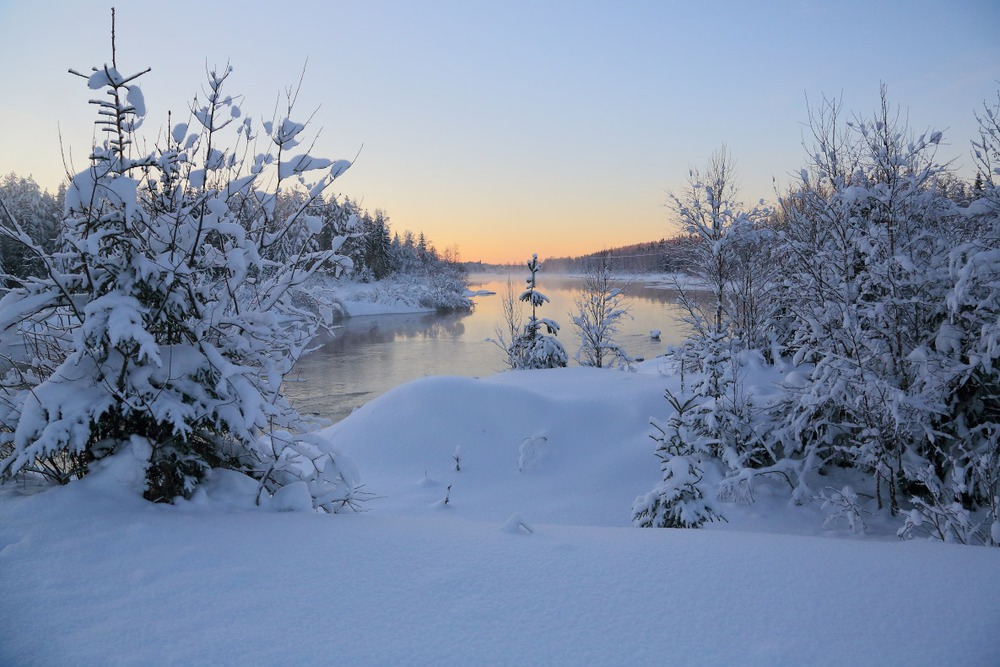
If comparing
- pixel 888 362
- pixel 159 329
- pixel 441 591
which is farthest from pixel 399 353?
pixel 441 591

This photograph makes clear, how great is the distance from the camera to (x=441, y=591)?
6.85 ft

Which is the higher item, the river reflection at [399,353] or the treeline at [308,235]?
the treeline at [308,235]

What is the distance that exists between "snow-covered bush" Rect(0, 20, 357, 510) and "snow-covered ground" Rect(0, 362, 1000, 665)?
28 cm

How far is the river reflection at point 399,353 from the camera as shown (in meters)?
17.0

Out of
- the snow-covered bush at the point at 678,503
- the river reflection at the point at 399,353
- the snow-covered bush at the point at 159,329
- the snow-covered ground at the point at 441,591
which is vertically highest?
the snow-covered bush at the point at 159,329

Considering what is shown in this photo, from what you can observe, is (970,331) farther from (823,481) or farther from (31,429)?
(31,429)

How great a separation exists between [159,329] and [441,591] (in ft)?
8.60

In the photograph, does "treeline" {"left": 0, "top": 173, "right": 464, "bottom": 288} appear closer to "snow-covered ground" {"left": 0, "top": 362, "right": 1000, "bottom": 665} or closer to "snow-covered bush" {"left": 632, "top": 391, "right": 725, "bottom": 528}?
"snow-covered ground" {"left": 0, "top": 362, "right": 1000, "bottom": 665}

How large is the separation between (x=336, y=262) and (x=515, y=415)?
20.3ft

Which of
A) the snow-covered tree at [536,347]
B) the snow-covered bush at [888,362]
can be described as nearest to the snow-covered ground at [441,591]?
the snow-covered bush at [888,362]

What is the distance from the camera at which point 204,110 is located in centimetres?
323

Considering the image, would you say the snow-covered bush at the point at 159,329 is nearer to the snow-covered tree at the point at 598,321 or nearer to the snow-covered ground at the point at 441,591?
the snow-covered ground at the point at 441,591

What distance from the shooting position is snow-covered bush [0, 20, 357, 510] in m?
2.90

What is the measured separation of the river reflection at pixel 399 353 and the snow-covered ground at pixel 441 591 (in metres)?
9.09
